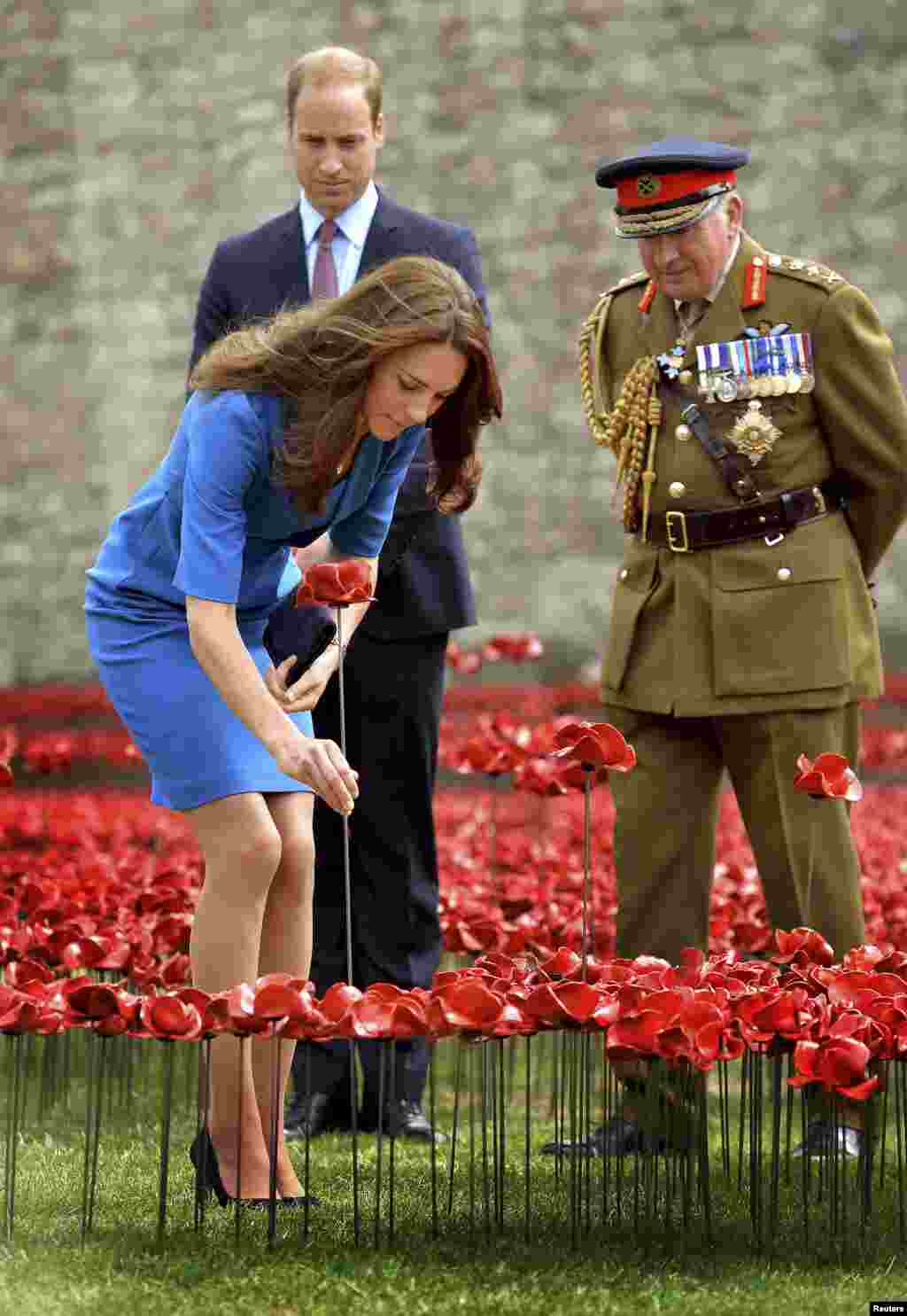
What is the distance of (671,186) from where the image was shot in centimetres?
405

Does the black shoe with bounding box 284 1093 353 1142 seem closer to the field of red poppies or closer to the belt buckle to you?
the field of red poppies

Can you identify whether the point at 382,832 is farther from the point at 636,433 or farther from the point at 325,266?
the point at 325,266

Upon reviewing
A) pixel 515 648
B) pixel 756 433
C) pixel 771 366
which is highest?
pixel 771 366

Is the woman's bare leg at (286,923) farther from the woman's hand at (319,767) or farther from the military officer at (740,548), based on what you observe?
the military officer at (740,548)

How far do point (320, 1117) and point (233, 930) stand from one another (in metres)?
1.19

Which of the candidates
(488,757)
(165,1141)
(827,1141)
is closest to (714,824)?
(488,757)

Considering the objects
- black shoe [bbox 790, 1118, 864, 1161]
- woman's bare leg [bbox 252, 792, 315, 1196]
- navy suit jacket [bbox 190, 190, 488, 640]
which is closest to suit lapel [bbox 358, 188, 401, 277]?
navy suit jacket [bbox 190, 190, 488, 640]

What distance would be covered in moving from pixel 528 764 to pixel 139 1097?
117 centimetres

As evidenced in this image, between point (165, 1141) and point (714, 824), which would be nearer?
point (165, 1141)

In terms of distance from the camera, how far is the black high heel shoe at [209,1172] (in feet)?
10.9

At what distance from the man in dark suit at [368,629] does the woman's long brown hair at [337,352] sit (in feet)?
3.49

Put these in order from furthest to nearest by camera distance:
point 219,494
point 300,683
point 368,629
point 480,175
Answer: point 480,175, point 368,629, point 300,683, point 219,494

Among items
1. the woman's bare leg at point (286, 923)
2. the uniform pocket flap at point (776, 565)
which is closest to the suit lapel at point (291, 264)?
the uniform pocket flap at point (776, 565)

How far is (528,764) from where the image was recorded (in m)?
4.84
